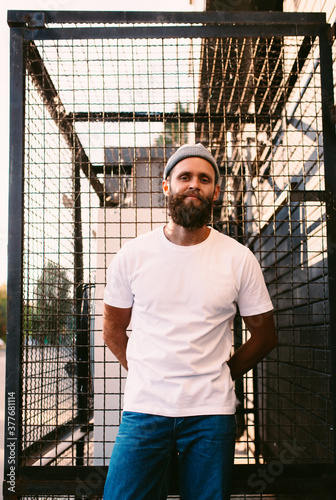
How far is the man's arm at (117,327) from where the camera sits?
6.89 feet

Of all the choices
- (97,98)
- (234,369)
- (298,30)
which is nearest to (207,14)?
(298,30)

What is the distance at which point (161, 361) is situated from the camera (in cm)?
186

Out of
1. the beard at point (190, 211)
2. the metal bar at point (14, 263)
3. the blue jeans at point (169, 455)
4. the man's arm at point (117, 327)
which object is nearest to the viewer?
the blue jeans at point (169, 455)

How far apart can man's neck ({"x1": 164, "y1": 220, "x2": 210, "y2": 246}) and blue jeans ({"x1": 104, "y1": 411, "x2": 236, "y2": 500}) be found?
779 mm

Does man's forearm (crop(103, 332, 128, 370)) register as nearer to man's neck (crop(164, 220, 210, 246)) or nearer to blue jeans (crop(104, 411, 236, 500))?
blue jeans (crop(104, 411, 236, 500))

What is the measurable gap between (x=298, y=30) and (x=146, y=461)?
7.45ft

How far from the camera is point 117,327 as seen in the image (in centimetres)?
214

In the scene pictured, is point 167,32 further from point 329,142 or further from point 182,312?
point 182,312

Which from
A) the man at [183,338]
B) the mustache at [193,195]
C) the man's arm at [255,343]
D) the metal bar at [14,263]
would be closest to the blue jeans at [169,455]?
the man at [183,338]

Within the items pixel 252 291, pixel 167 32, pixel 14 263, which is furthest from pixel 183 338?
pixel 167 32

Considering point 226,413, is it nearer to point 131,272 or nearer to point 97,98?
point 131,272

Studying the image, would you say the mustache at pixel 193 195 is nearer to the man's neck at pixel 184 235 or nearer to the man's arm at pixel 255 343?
the man's neck at pixel 184 235

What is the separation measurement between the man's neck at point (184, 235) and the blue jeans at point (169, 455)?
0.78 metres

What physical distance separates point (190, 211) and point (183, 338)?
570mm
